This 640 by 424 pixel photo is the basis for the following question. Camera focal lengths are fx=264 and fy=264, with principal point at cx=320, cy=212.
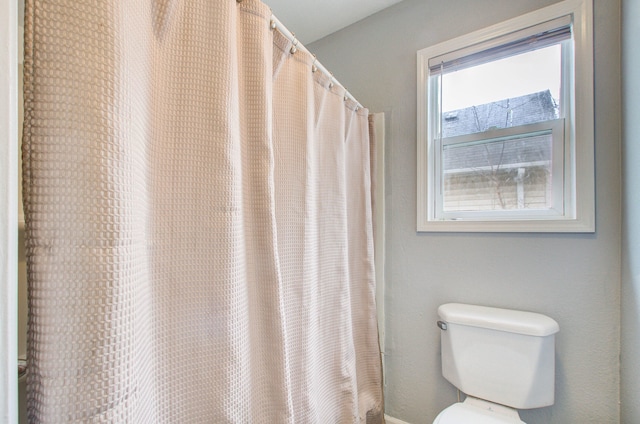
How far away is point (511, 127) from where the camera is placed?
127 cm

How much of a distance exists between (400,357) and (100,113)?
159 centimetres

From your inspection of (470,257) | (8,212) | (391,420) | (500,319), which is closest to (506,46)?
(470,257)

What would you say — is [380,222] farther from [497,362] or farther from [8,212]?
[8,212]

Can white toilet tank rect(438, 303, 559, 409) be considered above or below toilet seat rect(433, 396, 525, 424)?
above

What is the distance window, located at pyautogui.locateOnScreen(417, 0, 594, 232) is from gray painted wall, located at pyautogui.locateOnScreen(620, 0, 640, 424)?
3.8 inches

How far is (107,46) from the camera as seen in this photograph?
42 centimetres

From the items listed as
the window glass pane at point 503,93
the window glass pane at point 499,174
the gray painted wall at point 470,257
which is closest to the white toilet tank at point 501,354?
the gray painted wall at point 470,257

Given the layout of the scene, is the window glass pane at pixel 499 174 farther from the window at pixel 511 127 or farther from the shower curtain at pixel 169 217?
the shower curtain at pixel 169 217

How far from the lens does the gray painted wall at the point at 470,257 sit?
101 centimetres

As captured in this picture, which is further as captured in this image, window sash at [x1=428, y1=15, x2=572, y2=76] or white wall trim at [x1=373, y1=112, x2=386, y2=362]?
white wall trim at [x1=373, y1=112, x2=386, y2=362]

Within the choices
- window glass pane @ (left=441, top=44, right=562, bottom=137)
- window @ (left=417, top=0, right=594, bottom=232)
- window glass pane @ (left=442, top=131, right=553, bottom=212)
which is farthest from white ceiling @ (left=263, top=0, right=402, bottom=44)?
window glass pane @ (left=442, top=131, right=553, bottom=212)

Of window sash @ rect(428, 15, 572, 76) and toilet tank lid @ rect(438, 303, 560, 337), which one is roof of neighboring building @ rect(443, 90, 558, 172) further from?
toilet tank lid @ rect(438, 303, 560, 337)

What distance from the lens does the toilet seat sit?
99cm

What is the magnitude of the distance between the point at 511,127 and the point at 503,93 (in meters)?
0.18
